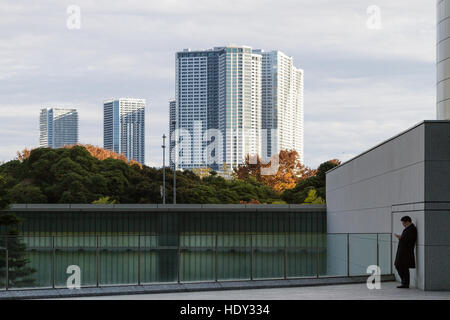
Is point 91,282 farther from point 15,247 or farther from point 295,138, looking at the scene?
point 295,138

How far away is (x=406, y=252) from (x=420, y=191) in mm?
1708

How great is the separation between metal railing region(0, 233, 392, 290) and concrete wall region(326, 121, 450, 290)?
1584 millimetres

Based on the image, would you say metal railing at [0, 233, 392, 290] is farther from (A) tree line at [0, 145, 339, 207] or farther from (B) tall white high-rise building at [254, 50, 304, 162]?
(B) tall white high-rise building at [254, 50, 304, 162]

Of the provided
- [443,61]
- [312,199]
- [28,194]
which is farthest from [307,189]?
[443,61]

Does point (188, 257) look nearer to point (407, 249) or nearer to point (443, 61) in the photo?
point (407, 249)

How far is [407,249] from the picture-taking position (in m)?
18.5

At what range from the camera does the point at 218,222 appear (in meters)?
42.2

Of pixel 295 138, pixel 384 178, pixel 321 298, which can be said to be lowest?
pixel 321 298

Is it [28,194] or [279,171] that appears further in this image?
[279,171]

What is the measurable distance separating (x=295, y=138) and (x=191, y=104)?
2343 cm

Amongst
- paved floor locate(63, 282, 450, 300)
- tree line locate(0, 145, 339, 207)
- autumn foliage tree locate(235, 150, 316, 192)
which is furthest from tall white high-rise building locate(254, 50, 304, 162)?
paved floor locate(63, 282, 450, 300)
